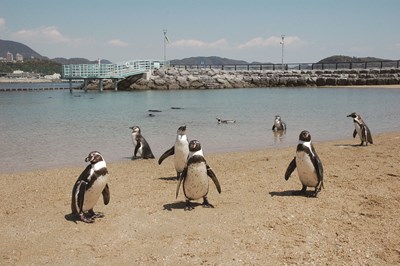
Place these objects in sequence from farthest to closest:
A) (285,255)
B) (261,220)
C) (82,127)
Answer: (82,127)
(261,220)
(285,255)

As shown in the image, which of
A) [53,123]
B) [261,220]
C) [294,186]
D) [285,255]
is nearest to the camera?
[285,255]

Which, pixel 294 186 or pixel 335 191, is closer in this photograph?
pixel 335 191

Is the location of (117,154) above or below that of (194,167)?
below

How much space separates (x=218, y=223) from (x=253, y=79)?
Answer: 238 ft

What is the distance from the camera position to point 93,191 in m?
6.91

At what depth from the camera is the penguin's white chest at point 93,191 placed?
271 inches

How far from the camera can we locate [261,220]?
6824 millimetres

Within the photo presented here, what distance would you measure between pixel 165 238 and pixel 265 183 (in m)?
3.97

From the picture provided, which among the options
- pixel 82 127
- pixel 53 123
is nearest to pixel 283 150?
pixel 82 127

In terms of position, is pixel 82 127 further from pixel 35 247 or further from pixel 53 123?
pixel 35 247

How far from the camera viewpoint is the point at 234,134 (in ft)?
66.0

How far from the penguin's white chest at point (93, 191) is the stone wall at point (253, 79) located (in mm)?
63221

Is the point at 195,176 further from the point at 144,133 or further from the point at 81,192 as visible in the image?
the point at 144,133

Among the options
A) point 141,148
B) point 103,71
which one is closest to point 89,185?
point 141,148
